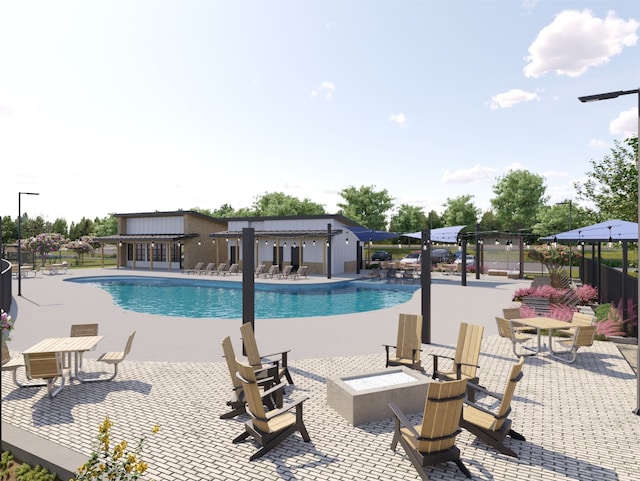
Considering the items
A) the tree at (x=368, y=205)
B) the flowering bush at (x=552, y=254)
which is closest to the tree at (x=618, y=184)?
the flowering bush at (x=552, y=254)

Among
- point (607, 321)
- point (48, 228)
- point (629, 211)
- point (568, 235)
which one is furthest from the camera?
point (48, 228)

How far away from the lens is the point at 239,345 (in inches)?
410

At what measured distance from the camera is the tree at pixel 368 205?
63.2m

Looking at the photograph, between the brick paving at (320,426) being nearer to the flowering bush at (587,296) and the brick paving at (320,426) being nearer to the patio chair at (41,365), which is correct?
the patio chair at (41,365)

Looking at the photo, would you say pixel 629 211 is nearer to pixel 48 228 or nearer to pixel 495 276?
Answer: pixel 495 276

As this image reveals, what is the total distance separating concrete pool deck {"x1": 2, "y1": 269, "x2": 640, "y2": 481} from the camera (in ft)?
15.8

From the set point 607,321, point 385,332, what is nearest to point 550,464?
point 385,332

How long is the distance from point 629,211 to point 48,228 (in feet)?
257

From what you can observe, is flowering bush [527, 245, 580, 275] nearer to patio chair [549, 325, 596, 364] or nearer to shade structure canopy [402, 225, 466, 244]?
shade structure canopy [402, 225, 466, 244]

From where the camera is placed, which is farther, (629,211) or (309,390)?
(629,211)

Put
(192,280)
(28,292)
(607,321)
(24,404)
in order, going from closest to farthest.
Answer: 1. (24,404)
2. (607,321)
3. (28,292)
4. (192,280)

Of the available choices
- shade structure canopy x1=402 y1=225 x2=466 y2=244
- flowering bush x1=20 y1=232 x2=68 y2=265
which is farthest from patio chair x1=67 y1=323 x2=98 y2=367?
flowering bush x1=20 y1=232 x2=68 y2=265

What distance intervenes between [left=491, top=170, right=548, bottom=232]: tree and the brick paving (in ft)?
210

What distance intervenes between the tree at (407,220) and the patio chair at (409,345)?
66.6m
